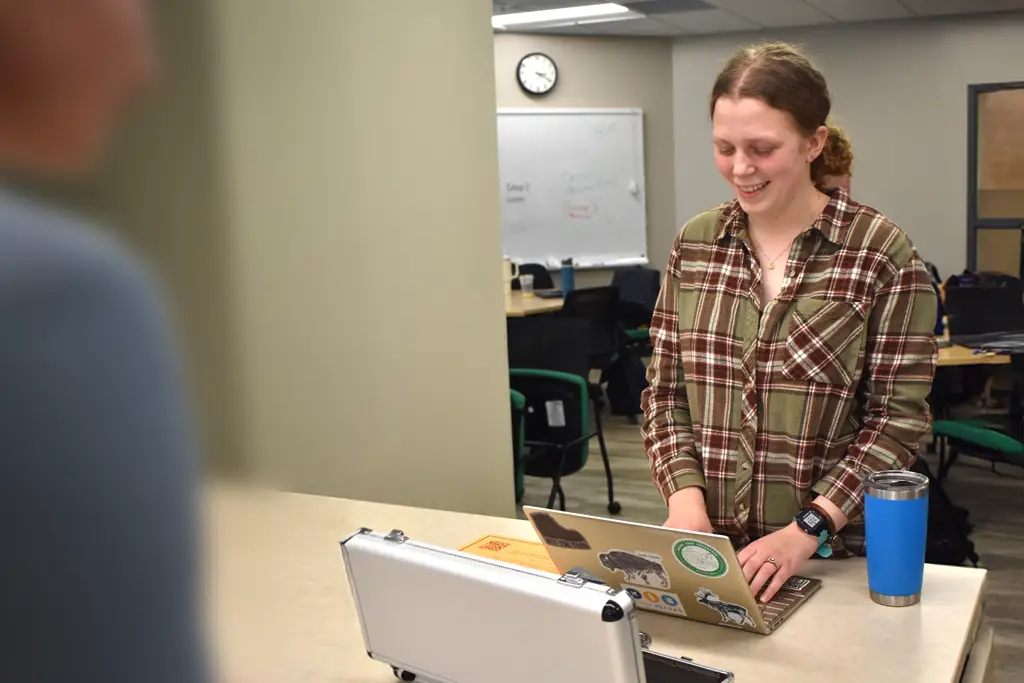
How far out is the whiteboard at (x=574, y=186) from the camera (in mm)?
7801

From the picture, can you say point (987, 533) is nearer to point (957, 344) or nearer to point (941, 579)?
point (957, 344)

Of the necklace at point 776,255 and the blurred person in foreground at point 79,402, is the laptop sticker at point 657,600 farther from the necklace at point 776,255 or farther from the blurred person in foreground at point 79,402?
the blurred person in foreground at point 79,402

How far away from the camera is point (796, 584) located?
128 centimetres

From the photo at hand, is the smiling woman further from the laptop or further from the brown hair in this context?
the laptop

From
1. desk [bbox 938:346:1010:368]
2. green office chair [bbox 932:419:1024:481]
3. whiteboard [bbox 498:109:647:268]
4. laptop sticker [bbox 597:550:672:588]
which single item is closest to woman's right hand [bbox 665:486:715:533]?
laptop sticker [bbox 597:550:672:588]

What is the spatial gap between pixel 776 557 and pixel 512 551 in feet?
1.21

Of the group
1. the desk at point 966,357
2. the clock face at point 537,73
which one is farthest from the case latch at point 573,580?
the clock face at point 537,73

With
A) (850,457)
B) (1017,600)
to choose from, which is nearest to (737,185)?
(850,457)

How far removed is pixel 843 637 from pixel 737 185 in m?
0.65

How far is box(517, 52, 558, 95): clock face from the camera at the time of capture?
7.77m

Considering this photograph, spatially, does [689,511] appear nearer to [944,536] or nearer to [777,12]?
[944,536]

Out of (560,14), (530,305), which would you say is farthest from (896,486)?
(560,14)

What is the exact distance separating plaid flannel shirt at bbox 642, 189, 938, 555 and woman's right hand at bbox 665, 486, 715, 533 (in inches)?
0.7

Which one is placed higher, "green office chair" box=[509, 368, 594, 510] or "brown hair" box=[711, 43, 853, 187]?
"brown hair" box=[711, 43, 853, 187]
